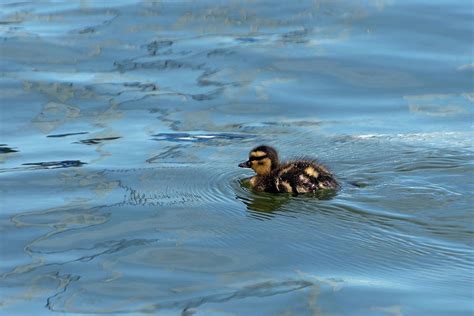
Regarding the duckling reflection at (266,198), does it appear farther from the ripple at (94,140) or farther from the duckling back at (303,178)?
Result: the ripple at (94,140)

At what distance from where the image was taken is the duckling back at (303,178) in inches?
334

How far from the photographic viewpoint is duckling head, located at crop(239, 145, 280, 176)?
28.9ft

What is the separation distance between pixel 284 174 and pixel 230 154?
882 millimetres

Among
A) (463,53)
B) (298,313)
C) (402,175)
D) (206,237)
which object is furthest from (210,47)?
(298,313)

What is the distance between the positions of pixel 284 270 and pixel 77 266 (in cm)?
120

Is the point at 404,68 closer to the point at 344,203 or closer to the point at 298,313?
the point at 344,203

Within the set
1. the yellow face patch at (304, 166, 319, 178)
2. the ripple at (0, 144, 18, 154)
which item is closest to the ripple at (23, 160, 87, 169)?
the ripple at (0, 144, 18, 154)

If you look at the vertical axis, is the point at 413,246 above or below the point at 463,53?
below

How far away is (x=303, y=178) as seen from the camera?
8547 millimetres

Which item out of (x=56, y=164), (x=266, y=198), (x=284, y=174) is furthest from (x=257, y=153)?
(x=56, y=164)

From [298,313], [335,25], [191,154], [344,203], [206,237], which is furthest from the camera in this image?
[335,25]

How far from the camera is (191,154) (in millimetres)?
9555

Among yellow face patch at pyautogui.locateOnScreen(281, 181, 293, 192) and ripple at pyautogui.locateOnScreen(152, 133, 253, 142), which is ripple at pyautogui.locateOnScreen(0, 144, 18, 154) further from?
yellow face patch at pyautogui.locateOnScreen(281, 181, 293, 192)

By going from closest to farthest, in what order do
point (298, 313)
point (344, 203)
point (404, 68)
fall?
point (298, 313), point (344, 203), point (404, 68)
